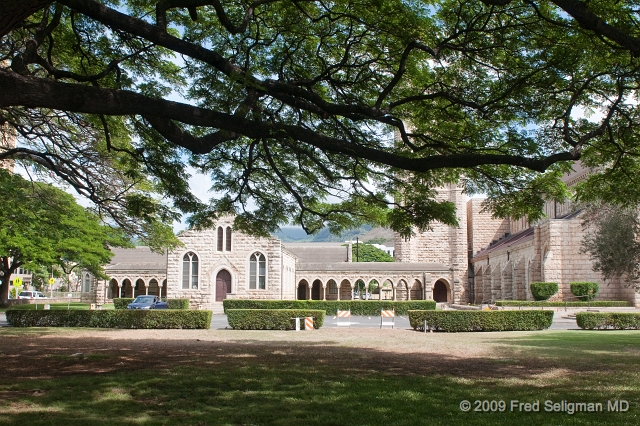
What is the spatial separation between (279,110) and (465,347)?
8.80 meters

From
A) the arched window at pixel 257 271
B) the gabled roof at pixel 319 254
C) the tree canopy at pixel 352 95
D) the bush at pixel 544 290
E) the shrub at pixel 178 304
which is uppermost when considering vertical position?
the tree canopy at pixel 352 95

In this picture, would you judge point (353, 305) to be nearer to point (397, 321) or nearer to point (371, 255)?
point (397, 321)

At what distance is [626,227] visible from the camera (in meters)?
24.1

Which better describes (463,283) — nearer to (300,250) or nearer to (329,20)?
(300,250)

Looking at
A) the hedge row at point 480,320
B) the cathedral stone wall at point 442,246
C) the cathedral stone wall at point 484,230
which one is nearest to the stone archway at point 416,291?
the cathedral stone wall at point 442,246

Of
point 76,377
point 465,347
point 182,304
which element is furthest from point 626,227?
point 182,304

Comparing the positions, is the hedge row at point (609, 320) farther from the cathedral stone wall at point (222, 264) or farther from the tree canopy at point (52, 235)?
the cathedral stone wall at point (222, 264)

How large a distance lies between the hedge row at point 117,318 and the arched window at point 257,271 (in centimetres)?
1641

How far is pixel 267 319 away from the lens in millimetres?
23297

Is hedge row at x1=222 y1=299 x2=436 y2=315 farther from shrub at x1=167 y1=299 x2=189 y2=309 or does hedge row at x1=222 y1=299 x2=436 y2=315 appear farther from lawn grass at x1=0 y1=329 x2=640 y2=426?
lawn grass at x1=0 y1=329 x2=640 y2=426

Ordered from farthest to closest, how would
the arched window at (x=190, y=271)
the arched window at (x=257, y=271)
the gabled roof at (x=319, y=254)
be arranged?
the gabled roof at (x=319, y=254) → the arched window at (x=190, y=271) → the arched window at (x=257, y=271)

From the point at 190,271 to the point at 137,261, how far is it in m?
11.0

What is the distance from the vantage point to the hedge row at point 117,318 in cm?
2319

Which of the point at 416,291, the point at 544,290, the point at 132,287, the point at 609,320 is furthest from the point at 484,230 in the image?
the point at 609,320
